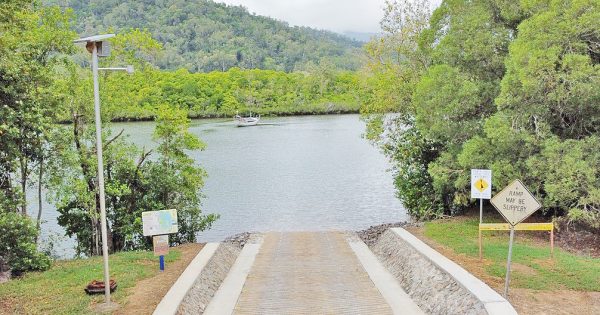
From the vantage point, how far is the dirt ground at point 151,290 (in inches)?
340

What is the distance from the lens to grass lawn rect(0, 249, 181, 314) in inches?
351

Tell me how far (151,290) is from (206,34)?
147 metres

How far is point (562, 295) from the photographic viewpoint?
8.83 m

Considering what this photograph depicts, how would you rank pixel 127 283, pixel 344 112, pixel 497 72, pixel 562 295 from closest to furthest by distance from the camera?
1. pixel 562 295
2. pixel 127 283
3. pixel 497 72
4. pixel 344 112

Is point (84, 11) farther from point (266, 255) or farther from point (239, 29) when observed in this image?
point (266, 255)

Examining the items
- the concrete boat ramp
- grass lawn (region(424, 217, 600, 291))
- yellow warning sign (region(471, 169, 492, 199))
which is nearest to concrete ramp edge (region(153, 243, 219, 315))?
the concrete boat ramp

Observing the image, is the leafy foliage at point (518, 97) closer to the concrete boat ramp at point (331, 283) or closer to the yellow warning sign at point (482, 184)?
the yellow warning sign at point (482, 184)

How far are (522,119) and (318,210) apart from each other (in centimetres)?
1278

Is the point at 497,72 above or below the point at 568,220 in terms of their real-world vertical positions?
above

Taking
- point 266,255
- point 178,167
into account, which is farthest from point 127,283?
point 178,167

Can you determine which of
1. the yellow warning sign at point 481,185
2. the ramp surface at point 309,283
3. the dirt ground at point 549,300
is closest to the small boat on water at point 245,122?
the ramp surface at point 309,283

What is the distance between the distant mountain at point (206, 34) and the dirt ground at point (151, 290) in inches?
4504

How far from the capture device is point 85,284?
10.2 metres

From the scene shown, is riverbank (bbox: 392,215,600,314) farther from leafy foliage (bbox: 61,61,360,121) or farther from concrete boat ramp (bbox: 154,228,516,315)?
leafy foliage (bbox: 61,61,360,121)
